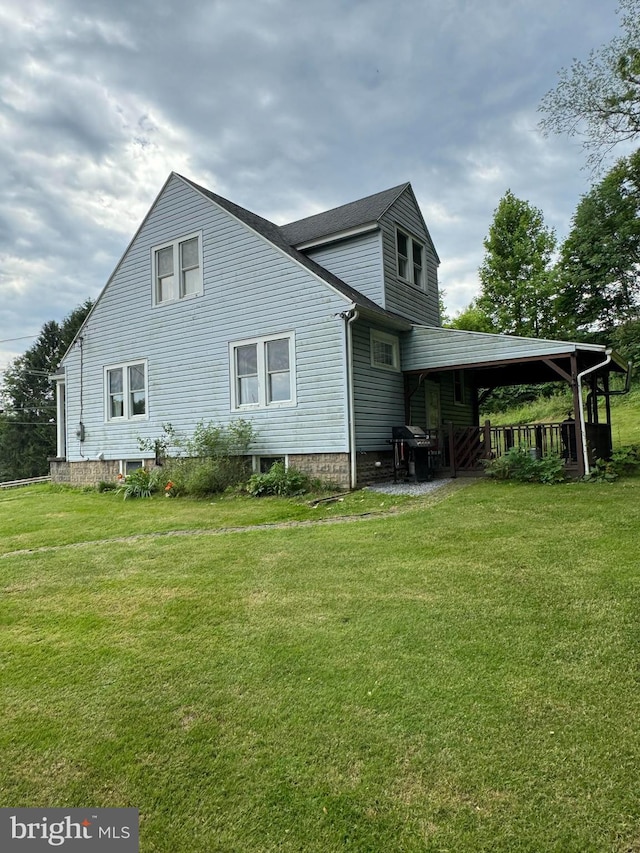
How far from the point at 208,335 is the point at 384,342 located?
4.47m

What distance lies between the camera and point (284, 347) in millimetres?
10922

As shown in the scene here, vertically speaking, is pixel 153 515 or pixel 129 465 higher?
pixel 129 465

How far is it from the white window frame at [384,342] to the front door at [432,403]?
1.90 metres

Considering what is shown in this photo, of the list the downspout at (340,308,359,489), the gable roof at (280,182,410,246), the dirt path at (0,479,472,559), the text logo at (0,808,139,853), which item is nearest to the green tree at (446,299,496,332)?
the gable roof at (280,182,410,246)

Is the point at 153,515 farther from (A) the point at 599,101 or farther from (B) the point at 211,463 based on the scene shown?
(A) the point at 599,101

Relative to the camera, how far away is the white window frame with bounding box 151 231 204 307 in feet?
40.8

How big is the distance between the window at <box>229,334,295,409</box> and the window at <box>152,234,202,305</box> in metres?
2.37

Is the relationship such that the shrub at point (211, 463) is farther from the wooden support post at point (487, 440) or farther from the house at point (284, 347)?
the wooden support post at point (487, 440)

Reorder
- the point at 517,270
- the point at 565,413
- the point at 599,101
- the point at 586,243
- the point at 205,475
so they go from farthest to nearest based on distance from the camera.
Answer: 1. the point at 517,270
2. the point at 586,243
3. the point at 565,413
4. the point at 599,101
5. the point at 205,475

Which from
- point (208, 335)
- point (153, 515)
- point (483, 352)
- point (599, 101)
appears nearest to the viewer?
point (153, 515)

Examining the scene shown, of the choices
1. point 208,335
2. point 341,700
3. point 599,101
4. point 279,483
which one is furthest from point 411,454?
point 599,101

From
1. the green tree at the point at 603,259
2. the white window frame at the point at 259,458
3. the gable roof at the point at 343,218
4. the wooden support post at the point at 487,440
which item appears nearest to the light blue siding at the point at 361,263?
the gable roof at the point at 343,218

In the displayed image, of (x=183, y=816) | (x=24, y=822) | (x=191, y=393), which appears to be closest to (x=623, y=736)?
(x=183, y=816)

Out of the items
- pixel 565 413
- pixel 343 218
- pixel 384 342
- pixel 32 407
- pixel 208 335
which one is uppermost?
pixel 343 218
